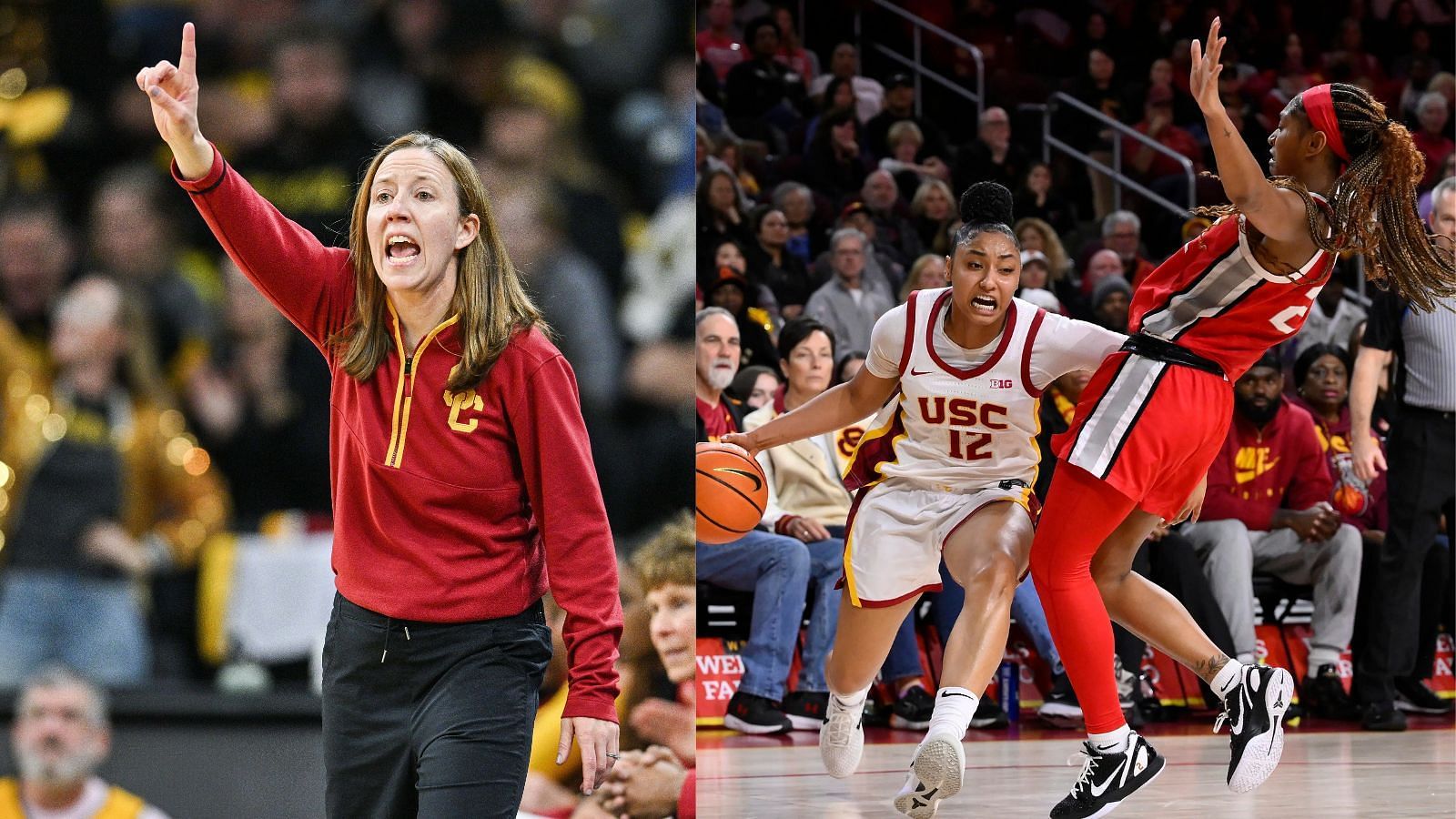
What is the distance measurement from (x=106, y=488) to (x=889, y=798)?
100 inches

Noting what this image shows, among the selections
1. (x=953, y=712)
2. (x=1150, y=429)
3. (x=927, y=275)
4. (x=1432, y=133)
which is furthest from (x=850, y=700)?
(x=1432, y=133)

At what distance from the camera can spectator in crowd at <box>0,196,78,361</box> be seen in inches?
147

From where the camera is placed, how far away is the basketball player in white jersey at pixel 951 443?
4566 millimetres

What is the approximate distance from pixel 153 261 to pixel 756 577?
347 centimetres

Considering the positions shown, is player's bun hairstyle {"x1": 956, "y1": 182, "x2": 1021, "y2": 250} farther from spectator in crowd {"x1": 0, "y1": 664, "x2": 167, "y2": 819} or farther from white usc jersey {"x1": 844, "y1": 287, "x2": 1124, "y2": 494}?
spectator in crowd {"x1": 0, "y1": 664, "x2": 167, "y2": 819}

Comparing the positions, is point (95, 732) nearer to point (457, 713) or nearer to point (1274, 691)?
point (457, 713)

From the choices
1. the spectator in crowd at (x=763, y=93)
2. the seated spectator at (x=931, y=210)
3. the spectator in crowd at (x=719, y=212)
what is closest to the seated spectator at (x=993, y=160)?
the seated spectator at (x=931, y=210)

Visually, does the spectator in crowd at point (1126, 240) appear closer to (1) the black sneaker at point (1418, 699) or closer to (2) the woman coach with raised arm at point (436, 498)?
(1) the black sneaker at point (1418, 699)

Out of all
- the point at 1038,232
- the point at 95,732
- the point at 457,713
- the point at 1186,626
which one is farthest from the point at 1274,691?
the point at 1038,232

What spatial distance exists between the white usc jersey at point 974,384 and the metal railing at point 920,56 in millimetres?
7039

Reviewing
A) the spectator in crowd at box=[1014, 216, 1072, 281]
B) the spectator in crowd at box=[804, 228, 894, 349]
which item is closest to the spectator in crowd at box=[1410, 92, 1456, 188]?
the spectator in crowd at box=[1014, 216, 1072, 281]

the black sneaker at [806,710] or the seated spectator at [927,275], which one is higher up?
the seated spectator at [927,275]

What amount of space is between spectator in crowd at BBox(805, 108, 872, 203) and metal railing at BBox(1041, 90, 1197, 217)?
6.23ft

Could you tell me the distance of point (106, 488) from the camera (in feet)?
12.4
